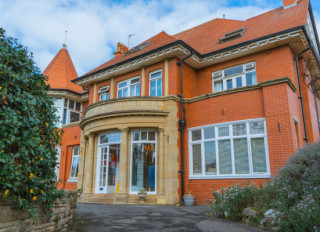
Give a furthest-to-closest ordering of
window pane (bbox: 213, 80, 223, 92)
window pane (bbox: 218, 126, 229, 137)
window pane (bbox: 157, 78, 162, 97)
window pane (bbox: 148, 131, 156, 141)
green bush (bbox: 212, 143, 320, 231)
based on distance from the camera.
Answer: window pane (bbox: 213, 80, 223, 92) → window pane (bbox: 157, 78, 162, 97) → window pane (bbox: 148, 131, 156, 141) → window pane (bbox: 218, 126, 229, 137) → green bush (bbox: 212, 143, 320, 231)

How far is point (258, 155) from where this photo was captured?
10367 millimetres

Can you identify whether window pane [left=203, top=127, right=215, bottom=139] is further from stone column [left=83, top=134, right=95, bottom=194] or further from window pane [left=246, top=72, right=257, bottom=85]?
stone column [left=83, top=134, right=95, bottom=194]

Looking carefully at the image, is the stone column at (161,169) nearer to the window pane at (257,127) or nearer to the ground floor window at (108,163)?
the ground floor window at (108,163)

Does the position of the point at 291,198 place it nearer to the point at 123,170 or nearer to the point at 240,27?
the point at 123,170

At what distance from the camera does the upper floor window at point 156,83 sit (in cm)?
1381

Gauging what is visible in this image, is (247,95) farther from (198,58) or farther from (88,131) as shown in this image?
(88,131)

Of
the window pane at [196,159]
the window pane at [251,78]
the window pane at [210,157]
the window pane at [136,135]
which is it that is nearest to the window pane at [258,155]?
the window pane at [210,157]

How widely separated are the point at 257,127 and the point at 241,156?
1246 millimetres

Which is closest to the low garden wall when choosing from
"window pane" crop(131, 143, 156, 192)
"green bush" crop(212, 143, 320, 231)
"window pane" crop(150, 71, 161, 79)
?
"green bush" crop(212, 143, 320, 231)

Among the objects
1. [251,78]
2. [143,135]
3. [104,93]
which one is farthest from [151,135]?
[104,93]

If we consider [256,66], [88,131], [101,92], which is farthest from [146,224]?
[101,92]

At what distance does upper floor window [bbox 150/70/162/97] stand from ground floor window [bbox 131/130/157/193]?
229cm

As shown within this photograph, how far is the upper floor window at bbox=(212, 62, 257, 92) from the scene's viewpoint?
42.7 ft

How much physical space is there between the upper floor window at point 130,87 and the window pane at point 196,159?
445 cm
